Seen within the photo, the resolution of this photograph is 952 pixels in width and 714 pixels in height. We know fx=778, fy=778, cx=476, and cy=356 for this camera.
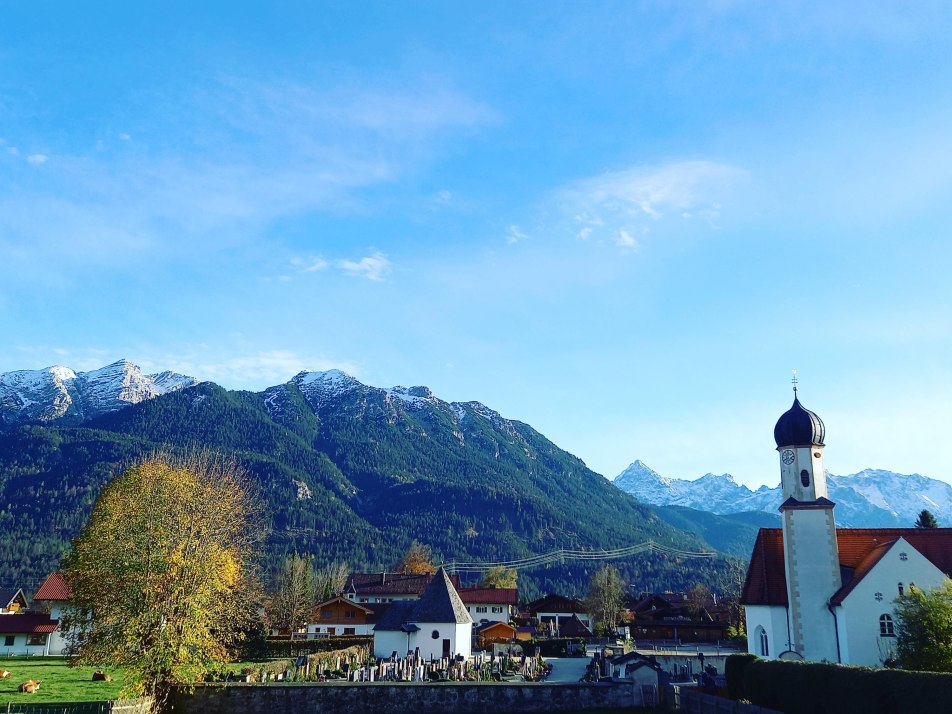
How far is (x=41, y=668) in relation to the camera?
190ft

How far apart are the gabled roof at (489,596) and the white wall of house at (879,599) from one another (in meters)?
65.8

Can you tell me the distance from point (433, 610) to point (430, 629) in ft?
5.14

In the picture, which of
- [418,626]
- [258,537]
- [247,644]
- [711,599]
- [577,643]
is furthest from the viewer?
[711,599]

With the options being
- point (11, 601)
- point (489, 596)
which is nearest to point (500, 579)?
point (489, 596)

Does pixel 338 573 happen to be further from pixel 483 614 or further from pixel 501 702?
pixel 501 702

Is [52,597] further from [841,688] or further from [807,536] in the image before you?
[841,688]

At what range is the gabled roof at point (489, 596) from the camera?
352ft

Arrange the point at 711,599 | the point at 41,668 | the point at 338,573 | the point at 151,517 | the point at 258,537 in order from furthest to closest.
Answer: the point at 338,573 → the point at 711,599 → the point at 41,668 → the point at 258,537 → the point at 151,517

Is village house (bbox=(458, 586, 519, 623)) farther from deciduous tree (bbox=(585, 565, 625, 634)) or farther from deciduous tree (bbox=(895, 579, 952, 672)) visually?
deciduous tree (bbox=(895, 579, 952, 672))

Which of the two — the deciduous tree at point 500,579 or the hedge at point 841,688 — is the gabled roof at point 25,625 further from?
the deciduous tree at point 500,579

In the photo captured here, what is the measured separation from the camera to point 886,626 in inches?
1811

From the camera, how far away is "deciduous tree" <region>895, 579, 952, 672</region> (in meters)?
35.0

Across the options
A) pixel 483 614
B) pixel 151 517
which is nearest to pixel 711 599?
pixel 483 614

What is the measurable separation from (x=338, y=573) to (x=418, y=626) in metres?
109
